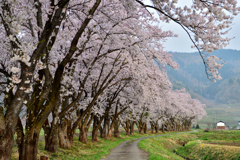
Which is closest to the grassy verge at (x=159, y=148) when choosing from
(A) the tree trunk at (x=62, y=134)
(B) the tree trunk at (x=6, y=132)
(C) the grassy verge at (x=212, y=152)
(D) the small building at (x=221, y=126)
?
(C) the grassy verge at (x=212, y=152)

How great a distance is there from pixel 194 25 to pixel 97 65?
1392 centimetres

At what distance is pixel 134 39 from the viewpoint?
15102mm

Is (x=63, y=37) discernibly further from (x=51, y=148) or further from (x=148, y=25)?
(x=51, y=148)

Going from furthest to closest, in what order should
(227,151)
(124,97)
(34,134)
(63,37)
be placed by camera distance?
1. (124,97)
2. (227,151)
3. (63,37)
4. (34,134)

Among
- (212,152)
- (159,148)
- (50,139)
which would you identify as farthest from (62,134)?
(212,152)

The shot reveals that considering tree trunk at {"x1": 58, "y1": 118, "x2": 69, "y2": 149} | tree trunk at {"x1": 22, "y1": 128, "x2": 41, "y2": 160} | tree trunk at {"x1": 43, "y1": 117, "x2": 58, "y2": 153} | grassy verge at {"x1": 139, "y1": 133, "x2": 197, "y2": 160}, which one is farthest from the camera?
grassy verge at {"x1": 139, "y1": 133, "x2": 197, "y2": 160}

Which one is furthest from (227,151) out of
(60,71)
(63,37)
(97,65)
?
(60,71)

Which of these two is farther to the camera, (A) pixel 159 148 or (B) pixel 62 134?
(A) pixel 159 148

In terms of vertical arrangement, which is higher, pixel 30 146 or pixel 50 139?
pixel 30 146

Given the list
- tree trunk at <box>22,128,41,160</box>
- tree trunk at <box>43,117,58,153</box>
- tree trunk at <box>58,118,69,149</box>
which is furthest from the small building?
tree trunk at <box>22,128,41,160</box>

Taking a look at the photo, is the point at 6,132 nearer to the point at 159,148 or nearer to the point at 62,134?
the point at 62,134

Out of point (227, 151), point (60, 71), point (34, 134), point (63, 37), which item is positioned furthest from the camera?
point (227, 151)

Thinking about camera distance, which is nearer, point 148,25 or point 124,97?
point 148,25

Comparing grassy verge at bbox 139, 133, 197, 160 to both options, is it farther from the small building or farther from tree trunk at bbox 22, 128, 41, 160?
the small building
